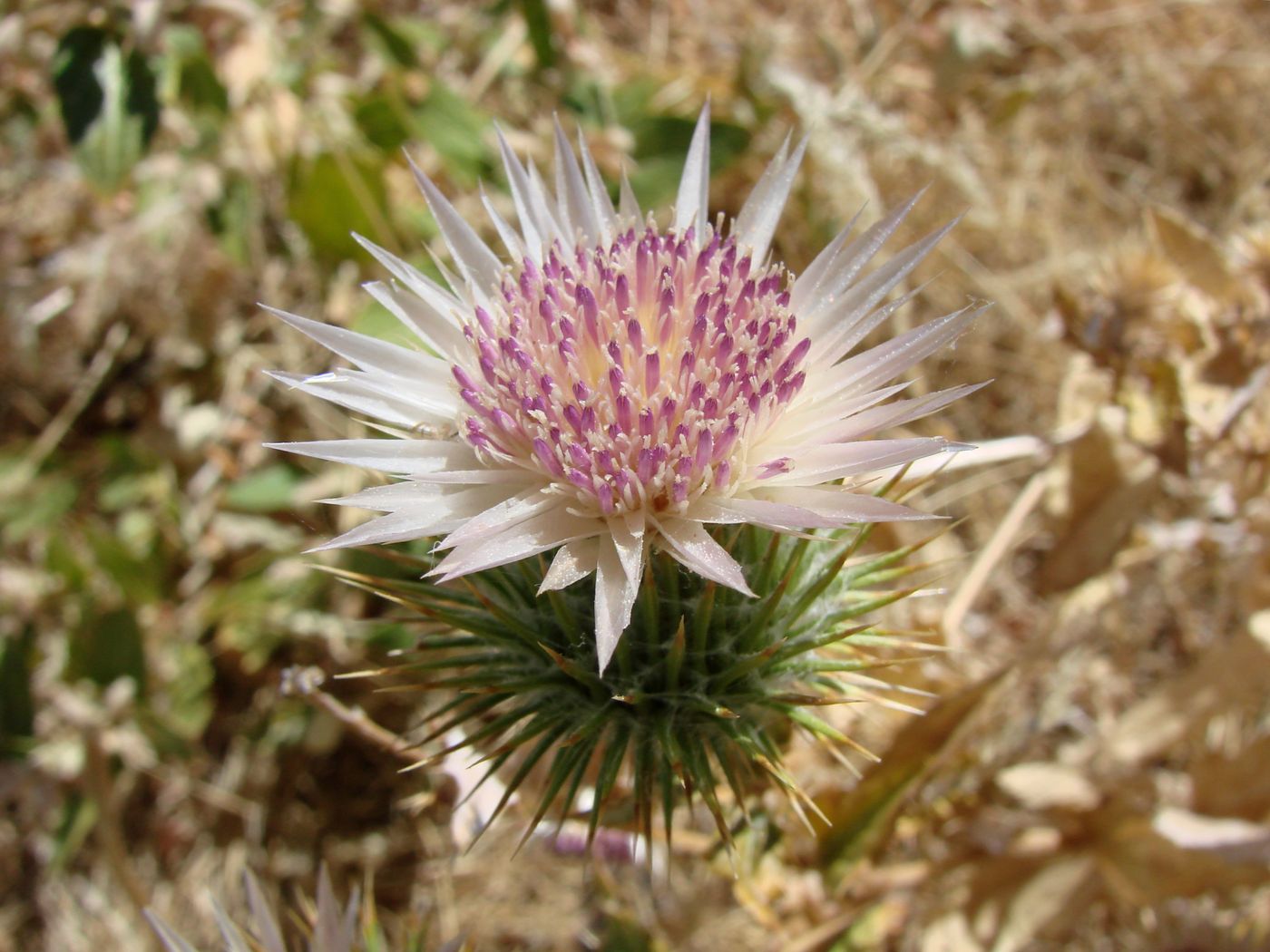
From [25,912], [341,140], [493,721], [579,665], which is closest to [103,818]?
[25,912]

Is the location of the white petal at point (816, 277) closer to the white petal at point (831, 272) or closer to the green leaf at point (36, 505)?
the white petal at point (831, 272)

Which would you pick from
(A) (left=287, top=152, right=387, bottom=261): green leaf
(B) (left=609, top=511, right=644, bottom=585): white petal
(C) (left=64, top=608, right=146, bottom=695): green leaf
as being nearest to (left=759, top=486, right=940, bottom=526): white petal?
(B) (left=609, top=511, right=644, bottom=585): white petal

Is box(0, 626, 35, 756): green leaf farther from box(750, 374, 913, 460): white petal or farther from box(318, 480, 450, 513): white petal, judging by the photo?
box(750, 374, 913, 460): white petal

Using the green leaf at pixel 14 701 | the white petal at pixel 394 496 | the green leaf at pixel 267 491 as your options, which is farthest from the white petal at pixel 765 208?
the green leaf at pixel 14 701

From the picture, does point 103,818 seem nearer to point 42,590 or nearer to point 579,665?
point 42,590

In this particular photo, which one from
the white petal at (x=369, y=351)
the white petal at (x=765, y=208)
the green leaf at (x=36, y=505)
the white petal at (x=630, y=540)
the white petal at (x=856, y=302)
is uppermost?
the white petal at (x=765, y=208)

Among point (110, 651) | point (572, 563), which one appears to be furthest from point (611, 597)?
point (110, 651)

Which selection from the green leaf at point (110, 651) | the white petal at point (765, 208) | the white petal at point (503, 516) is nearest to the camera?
the white petal at point (503, 516)
